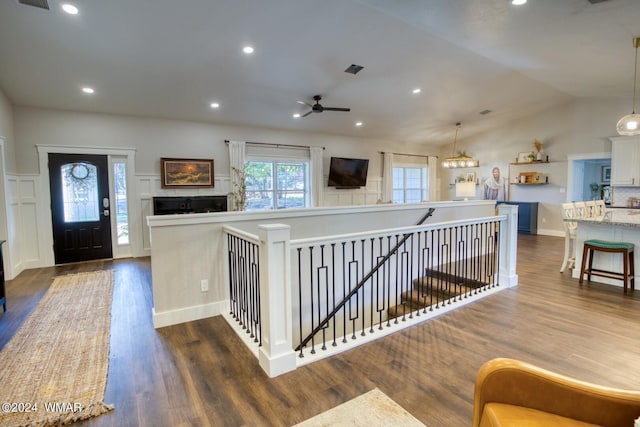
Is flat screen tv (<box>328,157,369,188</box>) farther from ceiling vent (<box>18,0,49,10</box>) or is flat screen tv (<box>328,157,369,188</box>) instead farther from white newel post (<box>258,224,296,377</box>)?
white newel post (<box>258,224,296,377</box>)

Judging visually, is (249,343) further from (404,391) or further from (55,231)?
(55,231)

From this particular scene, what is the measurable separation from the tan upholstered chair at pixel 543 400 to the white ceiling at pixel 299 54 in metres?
3.87

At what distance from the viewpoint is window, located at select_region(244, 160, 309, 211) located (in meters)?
7.78

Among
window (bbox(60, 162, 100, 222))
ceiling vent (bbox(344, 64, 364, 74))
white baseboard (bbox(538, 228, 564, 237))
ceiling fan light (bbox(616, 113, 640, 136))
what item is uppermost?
ceiling vent (bbox(344, 64, 364, 74))

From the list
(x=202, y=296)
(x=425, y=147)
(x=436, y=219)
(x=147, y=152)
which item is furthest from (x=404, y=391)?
(x=425, y=147)

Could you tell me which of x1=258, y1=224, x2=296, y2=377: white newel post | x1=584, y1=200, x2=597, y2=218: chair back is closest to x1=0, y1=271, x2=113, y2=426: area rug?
x1=258, y1=224, x2=296, y2=377: white newel post

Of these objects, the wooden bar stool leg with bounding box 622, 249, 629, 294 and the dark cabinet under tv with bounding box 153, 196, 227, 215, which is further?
the dark cabinet under tv with bounding box 153, 196, 227, 215

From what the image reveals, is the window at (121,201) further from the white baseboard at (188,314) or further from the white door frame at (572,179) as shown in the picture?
the white door frame at (572,179)

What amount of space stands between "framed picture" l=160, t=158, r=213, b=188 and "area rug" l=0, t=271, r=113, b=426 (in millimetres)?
3110

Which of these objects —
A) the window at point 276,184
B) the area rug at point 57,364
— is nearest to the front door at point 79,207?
the area rug at point 57,364

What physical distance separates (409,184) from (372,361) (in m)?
8.92

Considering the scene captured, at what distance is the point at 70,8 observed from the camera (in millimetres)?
3385

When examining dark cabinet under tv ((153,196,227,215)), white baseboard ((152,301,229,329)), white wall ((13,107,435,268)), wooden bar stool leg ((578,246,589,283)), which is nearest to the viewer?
white baseboard ((152,301,229,329))

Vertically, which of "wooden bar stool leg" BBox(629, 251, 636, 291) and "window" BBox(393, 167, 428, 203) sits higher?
"window" BBox(393, 167, 428, 203)
